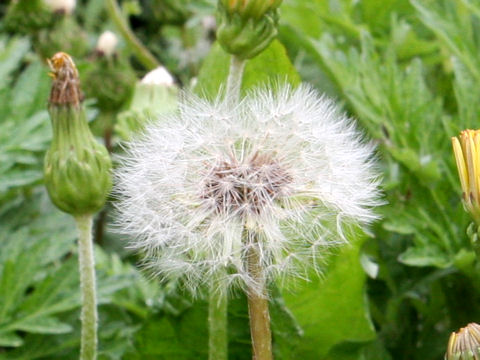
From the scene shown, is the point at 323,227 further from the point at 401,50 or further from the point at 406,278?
the point at 401,50

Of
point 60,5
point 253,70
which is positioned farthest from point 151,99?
point 60,5

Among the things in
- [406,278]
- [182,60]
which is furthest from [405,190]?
[182,60]

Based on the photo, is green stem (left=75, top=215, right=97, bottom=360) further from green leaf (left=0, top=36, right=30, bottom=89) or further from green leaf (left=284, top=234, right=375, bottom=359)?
green leaf (left=0, top=36, right=30, bottom=89)

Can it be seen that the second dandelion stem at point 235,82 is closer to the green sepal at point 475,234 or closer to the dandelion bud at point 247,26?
the dandelion bud at point 247,26

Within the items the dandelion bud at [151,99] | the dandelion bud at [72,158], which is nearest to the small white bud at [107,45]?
the dandelion bud at [151,99]

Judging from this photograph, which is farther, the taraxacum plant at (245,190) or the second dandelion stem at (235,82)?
the second dandelion stem at (235,82)
